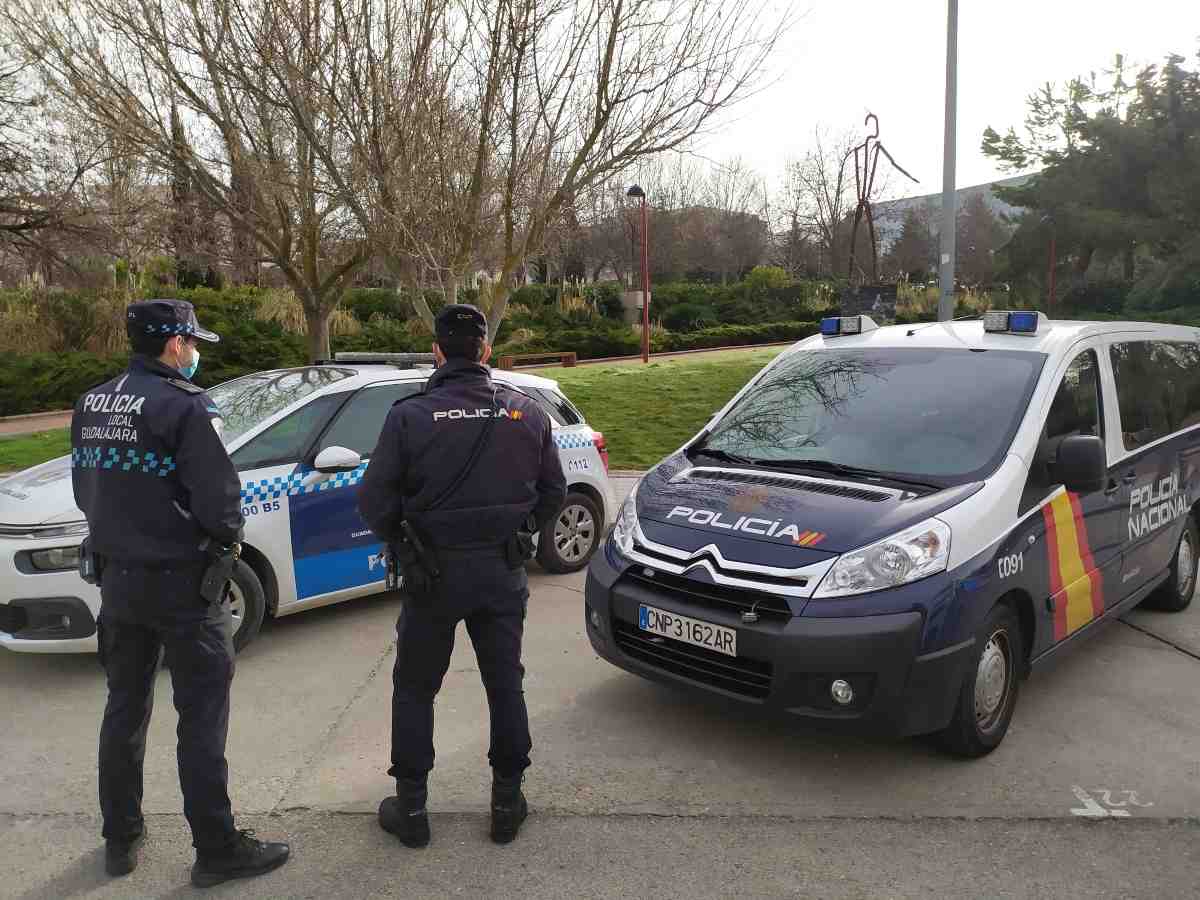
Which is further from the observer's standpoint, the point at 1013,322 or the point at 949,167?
the point at 949,167

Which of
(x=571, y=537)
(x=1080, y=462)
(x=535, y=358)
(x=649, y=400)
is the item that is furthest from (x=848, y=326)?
(x=535, y=358)

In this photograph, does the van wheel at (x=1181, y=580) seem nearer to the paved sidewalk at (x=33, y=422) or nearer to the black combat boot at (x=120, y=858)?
the black combat boot at (x=120, y=858)

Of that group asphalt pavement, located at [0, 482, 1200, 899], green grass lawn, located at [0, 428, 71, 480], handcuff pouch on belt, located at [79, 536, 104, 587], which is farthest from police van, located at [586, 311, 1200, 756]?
green grass lawn, located at [0, 428, 71, 480]

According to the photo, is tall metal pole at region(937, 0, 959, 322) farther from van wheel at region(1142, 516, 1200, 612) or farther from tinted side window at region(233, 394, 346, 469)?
tinted side window at region(233, 394, 346, 469)

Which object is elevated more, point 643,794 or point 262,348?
point 262,348

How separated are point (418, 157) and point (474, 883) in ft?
24.4

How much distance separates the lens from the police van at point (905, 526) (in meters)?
3.64

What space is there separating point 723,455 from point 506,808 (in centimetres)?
205

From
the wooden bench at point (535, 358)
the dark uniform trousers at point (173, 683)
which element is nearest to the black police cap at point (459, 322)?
the dark uniform trousers at point (173, 683)

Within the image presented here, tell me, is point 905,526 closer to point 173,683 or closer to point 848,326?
point 848,326

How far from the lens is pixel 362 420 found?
19.5 ft

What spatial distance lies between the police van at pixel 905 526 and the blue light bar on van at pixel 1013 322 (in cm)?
1

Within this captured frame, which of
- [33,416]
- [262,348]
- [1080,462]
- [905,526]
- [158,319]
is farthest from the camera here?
[262,348]

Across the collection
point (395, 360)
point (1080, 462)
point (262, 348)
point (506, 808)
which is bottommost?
point (506, 808)
